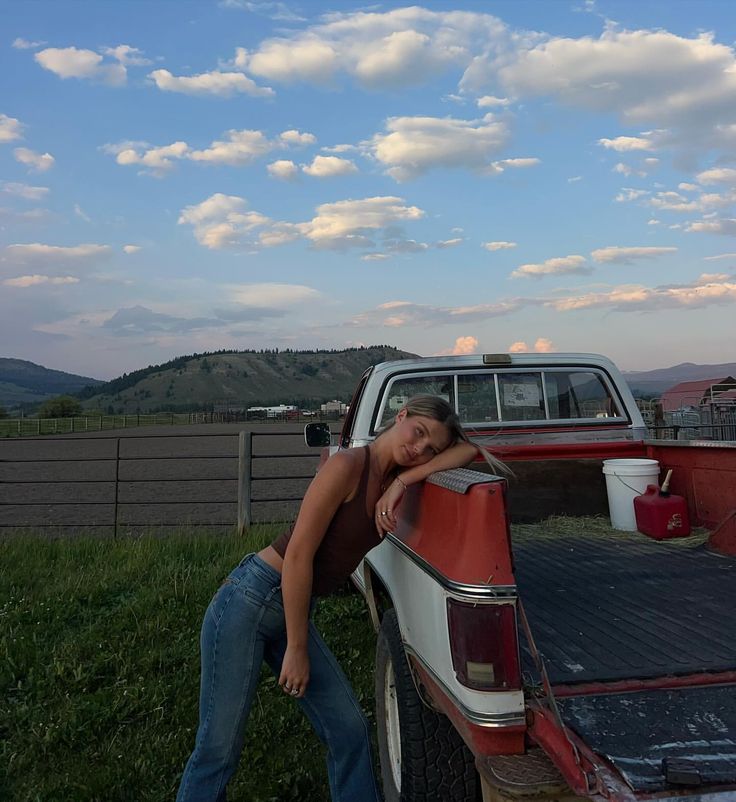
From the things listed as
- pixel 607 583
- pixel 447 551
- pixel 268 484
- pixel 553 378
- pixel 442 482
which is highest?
pixel 553 378

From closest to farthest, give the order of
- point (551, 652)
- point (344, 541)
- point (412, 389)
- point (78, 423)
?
point (344, 541)
point (551, 652)
point (412, 389)
point (78, 423)

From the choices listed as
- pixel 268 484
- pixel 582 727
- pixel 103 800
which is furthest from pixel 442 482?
pixel 268 484

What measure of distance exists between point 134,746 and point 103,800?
1.44 ft

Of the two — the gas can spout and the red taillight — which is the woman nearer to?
the red taillight

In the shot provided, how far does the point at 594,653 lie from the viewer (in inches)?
93.2

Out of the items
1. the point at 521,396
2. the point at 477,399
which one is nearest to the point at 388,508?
the point at 477,399

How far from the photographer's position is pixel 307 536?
215cm

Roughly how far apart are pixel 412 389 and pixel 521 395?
88 cm

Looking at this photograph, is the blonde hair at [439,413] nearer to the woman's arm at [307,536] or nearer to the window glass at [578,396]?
the woman's arm at [307,536]

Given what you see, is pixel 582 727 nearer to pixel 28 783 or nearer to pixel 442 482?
pixel 442 482

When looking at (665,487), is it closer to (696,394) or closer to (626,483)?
(626,483)

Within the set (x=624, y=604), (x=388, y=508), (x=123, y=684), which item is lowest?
(x=123, y=684)

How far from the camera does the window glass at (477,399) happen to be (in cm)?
500

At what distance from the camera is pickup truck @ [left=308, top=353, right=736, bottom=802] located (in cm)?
167
